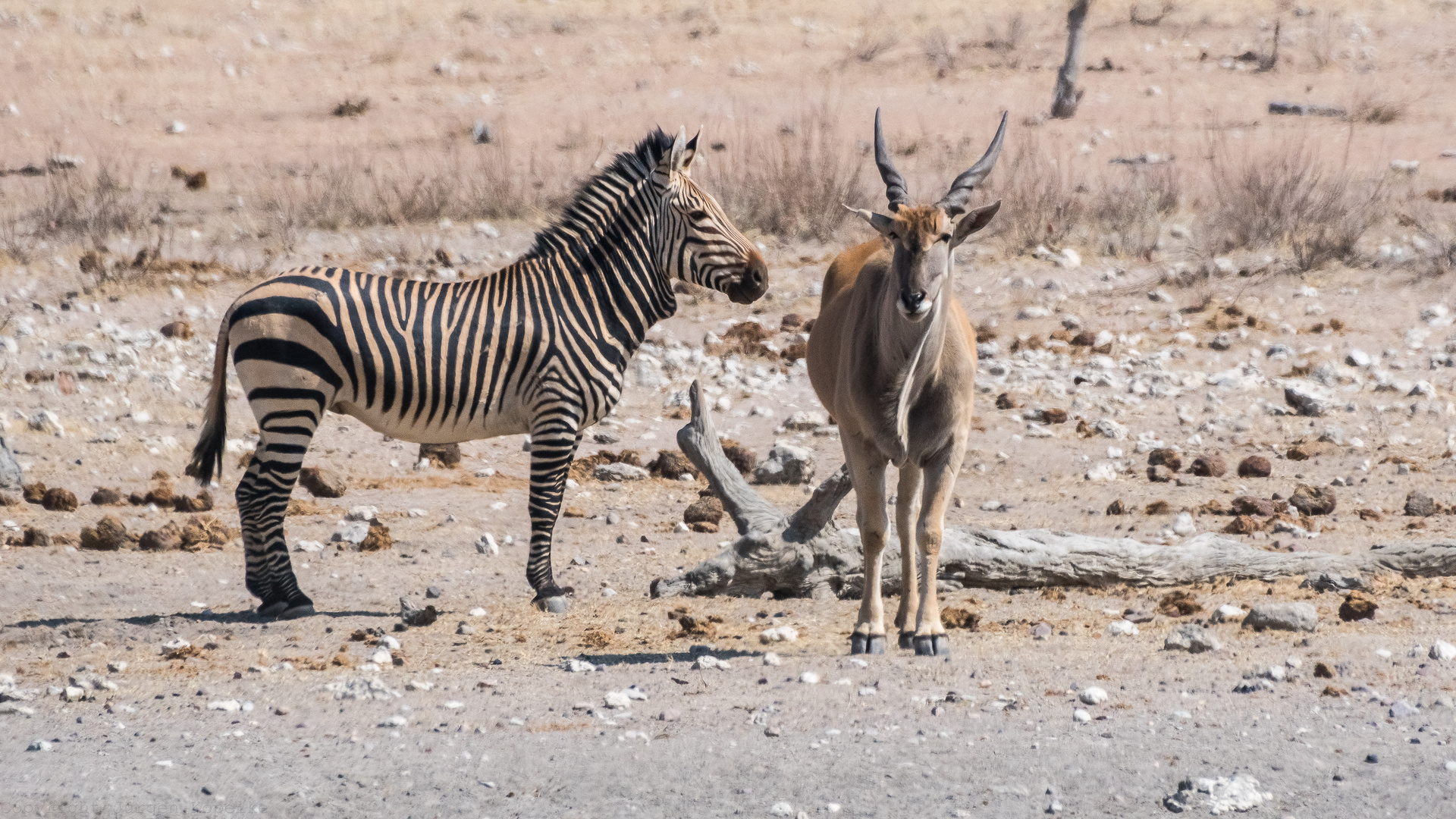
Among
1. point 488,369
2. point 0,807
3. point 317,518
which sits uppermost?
point 488,369

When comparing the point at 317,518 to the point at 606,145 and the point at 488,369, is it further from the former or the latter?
the point at 606,145

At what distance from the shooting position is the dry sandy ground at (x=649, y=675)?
536cm

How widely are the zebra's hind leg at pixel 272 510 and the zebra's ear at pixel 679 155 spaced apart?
2.18 m

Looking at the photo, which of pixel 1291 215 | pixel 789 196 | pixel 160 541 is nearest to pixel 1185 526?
pixel 160 541

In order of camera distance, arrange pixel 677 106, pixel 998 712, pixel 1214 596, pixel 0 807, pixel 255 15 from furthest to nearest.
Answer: pixel 255 15 → pixel 677 106 → pixel 1214 596 → pixel 998 712 → pixel 0 807

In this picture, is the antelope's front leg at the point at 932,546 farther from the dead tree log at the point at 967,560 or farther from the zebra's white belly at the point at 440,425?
the zebra's white belly at the point at 440,425

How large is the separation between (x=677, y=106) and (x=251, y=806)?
69.7 ft

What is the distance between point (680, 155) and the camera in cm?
830

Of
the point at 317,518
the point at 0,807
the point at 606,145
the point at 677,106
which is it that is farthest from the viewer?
the point at 677,106

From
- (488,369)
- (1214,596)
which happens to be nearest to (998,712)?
(1214,596)

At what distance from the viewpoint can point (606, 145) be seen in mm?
22516

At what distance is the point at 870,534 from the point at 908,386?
74 centimetres

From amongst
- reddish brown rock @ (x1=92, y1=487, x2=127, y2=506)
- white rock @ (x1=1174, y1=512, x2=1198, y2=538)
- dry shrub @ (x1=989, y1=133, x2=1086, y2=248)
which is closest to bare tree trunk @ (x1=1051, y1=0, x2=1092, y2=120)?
dry shrub @ (x1=989, y1=133, x2=1086, y2=248)

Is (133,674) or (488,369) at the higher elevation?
(488,369)
